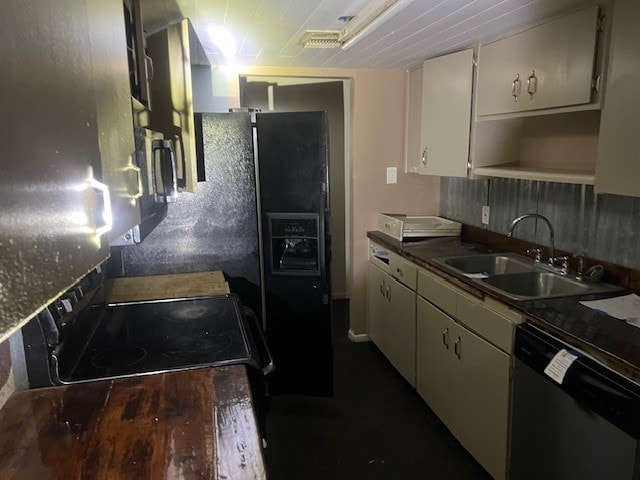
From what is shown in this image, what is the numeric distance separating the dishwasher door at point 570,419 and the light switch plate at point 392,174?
1831mm

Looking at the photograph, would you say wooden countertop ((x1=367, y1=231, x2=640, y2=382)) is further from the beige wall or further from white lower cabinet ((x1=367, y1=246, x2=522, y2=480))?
the beige wall

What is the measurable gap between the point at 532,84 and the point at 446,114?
2.39 ft

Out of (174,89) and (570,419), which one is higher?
(174,89)

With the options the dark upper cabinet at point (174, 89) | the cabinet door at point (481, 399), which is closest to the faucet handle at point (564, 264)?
the cabinet door at point (481, 399)

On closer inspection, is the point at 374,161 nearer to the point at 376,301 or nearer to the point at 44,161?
the point at 376,301

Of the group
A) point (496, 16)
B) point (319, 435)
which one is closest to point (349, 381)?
point (319, 435)

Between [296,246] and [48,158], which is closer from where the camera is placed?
[48,158]

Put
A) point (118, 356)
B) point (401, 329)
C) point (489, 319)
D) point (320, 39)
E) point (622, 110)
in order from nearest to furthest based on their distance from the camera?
point (118, 356)
point (622, 110)
point (489, 319)
point (320, 39)
point (401, 329)

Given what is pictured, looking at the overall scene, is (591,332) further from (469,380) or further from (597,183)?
(469,380)

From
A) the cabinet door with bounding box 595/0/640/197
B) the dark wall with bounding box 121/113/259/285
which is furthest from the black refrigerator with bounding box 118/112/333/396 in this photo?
the cabinet door with bounding box 595/0/640/197

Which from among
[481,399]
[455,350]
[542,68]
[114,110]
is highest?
[542,68]

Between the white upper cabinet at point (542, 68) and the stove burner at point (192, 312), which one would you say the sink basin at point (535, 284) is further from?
the stove burner at point (192, 312)

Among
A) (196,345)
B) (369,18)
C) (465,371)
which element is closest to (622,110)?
(369,18)

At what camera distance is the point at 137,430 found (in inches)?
42.8
